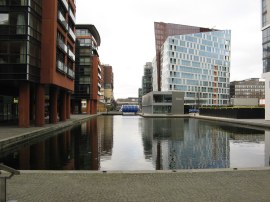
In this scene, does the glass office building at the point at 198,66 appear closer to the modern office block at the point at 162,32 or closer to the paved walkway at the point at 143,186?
the modern office block at the point at 162,32

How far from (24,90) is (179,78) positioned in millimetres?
111113

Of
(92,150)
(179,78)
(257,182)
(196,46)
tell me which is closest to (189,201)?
(257,182)

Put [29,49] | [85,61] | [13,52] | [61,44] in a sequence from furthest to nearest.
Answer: [85,61]
[61,44]
[29,49]
[13,52]

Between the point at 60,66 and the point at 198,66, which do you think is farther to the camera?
the point at 198,66

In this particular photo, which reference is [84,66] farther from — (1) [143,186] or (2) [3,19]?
(1) [143,186]

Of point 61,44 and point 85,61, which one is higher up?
point 85,61

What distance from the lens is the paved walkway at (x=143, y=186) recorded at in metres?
7.75

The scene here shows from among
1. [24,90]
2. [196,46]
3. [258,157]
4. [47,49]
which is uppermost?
[196,46]

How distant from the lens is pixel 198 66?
14650 cm

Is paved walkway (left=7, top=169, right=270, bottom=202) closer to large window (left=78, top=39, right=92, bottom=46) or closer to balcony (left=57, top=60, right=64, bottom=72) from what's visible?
balcony (left=57, top=60, right=64, bottom=72)

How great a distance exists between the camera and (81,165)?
1379 centimetres

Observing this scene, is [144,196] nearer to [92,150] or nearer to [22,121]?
[92,150]

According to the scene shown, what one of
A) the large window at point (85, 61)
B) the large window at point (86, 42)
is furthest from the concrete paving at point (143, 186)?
the large window at point (86, 42)

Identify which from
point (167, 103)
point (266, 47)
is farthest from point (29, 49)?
point (167, 103)
